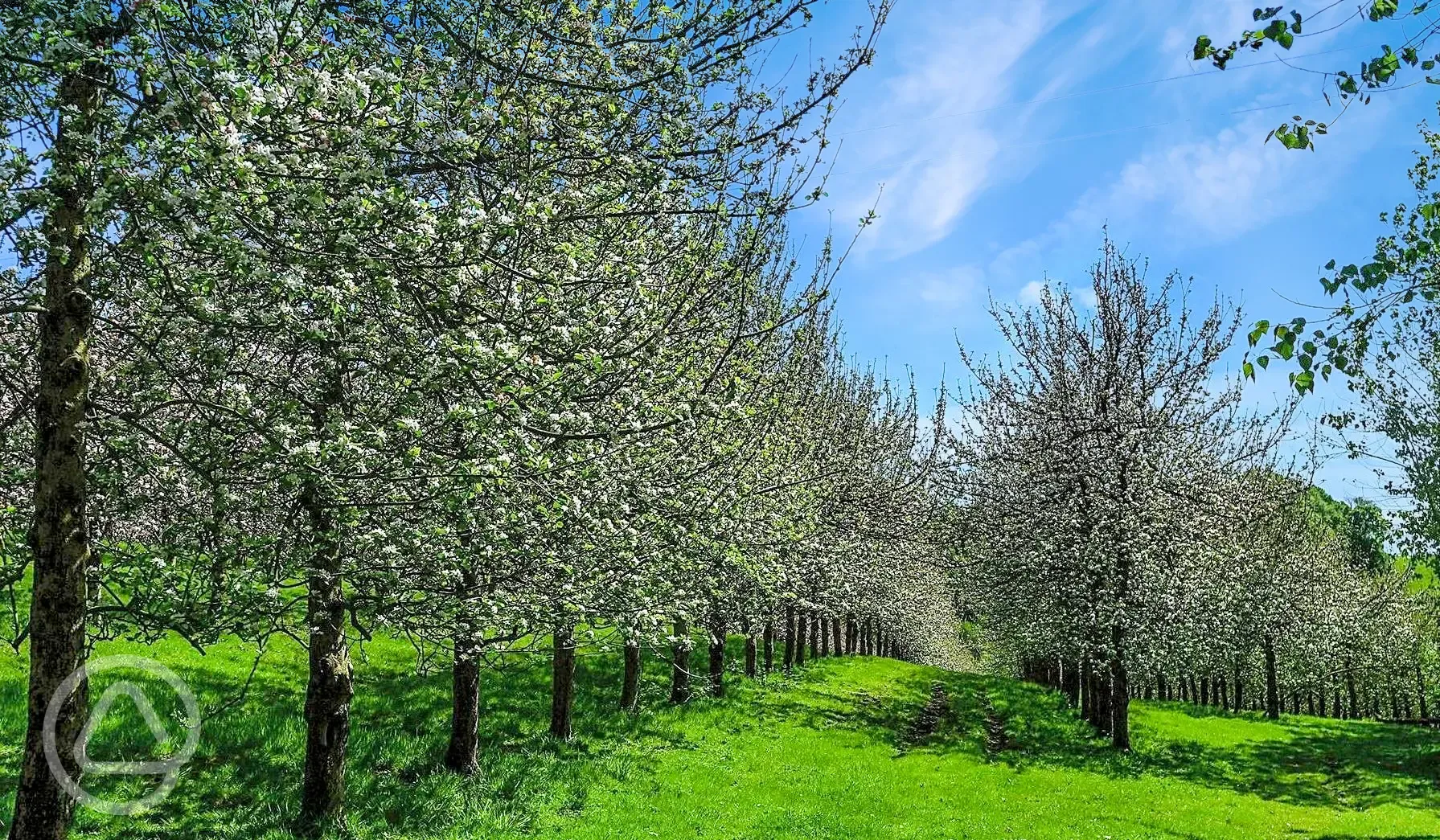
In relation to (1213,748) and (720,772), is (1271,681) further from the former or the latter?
(720,772)

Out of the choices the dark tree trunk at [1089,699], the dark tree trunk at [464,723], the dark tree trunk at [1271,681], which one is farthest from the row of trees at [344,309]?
the dark tree trunk at [1271,681]

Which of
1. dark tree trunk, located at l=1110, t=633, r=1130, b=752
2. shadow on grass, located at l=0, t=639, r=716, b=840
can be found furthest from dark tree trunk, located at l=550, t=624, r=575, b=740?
dark tree trunk, located at l=1110, t=633, r=1130, b=752

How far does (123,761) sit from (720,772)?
1006cm

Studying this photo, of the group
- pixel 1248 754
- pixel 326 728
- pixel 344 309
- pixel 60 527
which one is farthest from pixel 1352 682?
pixel 60 527

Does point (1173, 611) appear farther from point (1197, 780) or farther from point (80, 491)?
point (80, 491)

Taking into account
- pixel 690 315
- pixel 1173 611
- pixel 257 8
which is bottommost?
pixel 1173 611

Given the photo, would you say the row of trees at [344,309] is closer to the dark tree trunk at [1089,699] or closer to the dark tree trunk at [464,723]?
the dark tree trunk at [464,723]

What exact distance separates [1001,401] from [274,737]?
23781 millimetres

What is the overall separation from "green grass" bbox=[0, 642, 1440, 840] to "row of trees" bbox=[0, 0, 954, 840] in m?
1.50

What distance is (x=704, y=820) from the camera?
522 inches

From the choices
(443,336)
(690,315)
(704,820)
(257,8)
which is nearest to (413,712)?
(704,820)

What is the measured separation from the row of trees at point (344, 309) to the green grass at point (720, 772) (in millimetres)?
1500

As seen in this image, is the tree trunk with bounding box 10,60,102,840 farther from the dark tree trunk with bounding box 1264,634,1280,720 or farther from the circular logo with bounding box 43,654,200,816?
the dark tree trunk with bounding box 1264,634,1280,720

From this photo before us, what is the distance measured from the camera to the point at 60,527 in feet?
19.7
